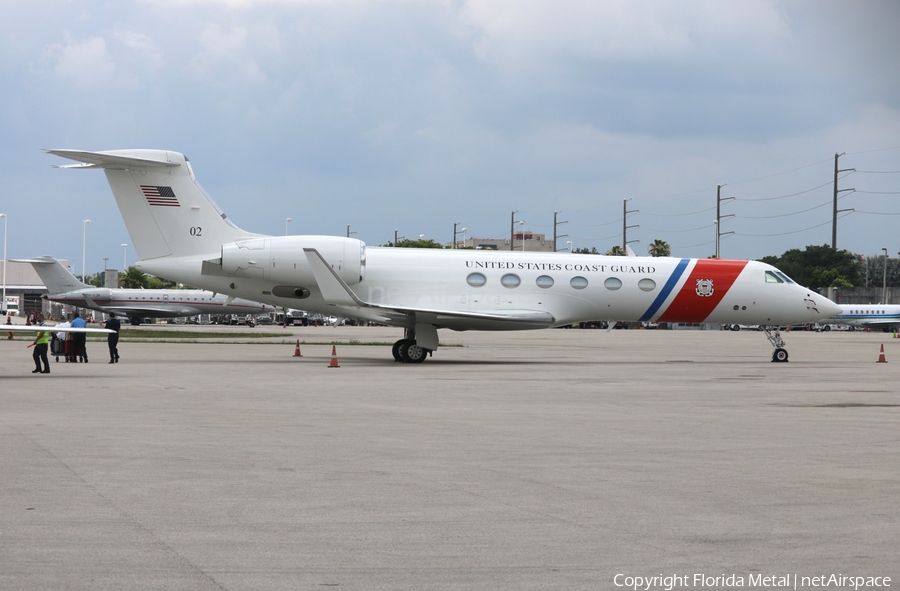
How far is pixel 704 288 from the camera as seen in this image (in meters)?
27.7

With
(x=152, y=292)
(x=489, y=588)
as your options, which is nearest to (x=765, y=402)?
(x=489, y=588)

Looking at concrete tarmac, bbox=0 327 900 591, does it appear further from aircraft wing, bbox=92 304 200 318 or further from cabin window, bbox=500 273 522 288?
aircraft wing, bbox=92 304 200 318

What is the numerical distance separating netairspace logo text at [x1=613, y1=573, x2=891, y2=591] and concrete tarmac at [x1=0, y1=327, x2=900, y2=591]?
0.04 meters

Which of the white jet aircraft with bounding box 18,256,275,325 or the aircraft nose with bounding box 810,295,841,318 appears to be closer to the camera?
the aircraft nose with bounding box 810,295,841,318

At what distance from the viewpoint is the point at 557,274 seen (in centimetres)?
2709

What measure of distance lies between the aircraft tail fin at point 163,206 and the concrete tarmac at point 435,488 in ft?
30.4

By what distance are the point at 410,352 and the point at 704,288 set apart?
8.65 metres

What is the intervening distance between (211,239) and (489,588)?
22.5 m

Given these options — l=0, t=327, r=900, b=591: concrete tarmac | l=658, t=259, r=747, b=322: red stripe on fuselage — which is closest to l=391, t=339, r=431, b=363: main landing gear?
l=658, t=259, r=747, b=322: red stripe on fuselage

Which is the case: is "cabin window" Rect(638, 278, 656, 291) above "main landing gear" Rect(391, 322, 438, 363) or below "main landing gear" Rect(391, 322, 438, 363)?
above

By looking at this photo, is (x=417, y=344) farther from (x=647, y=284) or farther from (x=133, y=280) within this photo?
(x=133, y=280)

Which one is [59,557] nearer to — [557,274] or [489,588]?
[489,588]

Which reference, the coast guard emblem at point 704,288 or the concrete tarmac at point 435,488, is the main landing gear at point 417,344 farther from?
the concrete tarmac at point 435,488

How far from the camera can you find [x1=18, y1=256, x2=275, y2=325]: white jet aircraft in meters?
64.6
